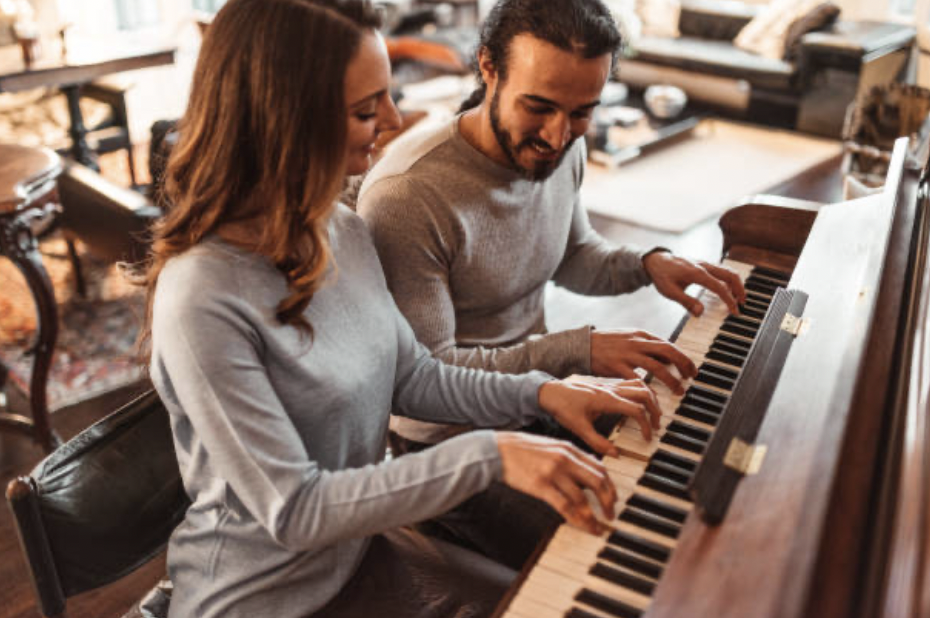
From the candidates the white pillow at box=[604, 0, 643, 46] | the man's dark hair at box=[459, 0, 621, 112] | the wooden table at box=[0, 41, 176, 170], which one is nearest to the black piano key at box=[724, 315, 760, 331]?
the man's dark hair at box=[459, 0, 621, 112]

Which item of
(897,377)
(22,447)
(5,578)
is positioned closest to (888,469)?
(897,377)

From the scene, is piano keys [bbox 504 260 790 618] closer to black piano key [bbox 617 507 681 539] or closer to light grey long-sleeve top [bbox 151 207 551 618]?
black piano key [bbox 617 507 681 539]

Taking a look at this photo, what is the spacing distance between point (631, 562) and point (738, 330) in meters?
0.70

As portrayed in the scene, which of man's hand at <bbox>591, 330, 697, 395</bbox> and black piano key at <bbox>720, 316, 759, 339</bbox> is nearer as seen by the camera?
man's hand at <bbox>591, 330, 697, 395</bbox>

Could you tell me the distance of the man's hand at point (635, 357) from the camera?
4.44 feet

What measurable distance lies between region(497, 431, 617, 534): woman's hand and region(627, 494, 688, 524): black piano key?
0.21 feet

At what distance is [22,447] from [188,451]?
1897 millimetres

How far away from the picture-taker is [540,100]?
148 centimetres

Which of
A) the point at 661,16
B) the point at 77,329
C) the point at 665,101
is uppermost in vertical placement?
the point at 661,16

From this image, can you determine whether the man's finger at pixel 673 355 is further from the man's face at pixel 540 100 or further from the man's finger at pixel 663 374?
the man's face at pixel 540 100

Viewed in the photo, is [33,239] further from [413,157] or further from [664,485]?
[664,485]

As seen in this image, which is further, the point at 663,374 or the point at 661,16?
the point at 661,16

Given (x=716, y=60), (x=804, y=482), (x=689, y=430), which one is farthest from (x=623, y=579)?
(x=716, y=60)

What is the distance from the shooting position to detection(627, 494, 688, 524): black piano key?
1.07 m
